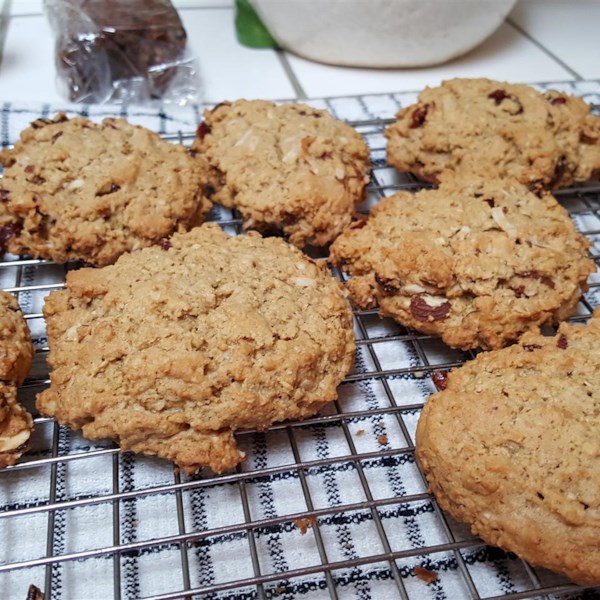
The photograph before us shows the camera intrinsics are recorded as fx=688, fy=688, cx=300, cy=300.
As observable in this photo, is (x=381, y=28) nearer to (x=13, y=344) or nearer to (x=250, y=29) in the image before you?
(x=250, y=29)

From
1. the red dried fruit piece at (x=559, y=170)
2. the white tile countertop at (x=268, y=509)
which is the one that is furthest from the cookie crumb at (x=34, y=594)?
the red dried fruit piece at (x=559, y=170)

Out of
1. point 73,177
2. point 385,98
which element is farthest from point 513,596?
point 385,98

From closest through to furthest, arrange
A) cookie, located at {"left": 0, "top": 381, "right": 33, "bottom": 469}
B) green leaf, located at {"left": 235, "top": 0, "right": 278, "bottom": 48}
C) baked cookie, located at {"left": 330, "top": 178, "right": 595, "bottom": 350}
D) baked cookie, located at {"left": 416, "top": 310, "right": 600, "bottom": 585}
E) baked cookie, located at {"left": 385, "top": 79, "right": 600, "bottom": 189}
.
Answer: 1. baked cookie, located at {"left": 416, "top": 310, "right": 600, "bottom": 585}
2. cookie, located at {"left": 0, "top": 381, "right": 33, "bottom": 469}
3. baked cookie, located at {"left": 330, "top": 178, "right": 595, "bottom": 350}
4. baked cookie, located at {"left": 385, "top": 79, "right": 600, "bottom": 189}
5. green leaf, located at {"left": 235, "top": 0, "right": 278, "bottom": 48}

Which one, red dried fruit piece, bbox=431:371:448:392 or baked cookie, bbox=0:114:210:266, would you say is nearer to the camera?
red dried fruit piece, bbox=431:371:448:392

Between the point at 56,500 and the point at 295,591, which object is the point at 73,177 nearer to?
the point at 56,500


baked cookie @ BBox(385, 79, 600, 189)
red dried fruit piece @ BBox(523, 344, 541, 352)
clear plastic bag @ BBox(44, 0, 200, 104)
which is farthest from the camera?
clear plastic bag @ BBox(44, 0, 200, 104)

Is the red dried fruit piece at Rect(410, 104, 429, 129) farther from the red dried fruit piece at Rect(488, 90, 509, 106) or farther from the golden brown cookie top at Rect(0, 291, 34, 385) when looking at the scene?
the golden brown cookie top at Rect(0, 291, 34, 385)

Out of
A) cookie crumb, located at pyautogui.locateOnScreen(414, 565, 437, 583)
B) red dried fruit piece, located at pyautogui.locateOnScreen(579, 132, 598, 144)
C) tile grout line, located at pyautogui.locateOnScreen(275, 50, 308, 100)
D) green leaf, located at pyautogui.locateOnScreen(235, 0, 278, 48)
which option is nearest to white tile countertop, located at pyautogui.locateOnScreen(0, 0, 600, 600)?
cookie crumb, located at pyautogui.locateOnScreen(414, 565, 437, 583)
